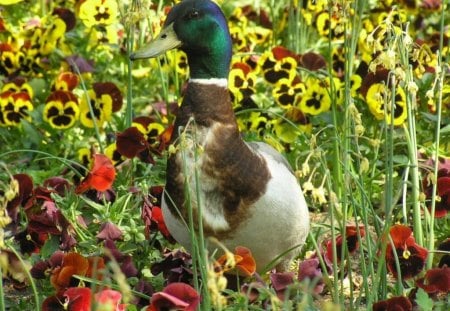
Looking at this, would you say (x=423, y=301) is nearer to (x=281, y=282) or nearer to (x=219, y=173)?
(x=281, y=282)

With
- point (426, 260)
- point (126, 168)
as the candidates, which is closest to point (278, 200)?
point (426, 260)

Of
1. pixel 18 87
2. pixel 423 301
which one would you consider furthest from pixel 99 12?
pixel 423 301

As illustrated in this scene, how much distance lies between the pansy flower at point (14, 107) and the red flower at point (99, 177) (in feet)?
3.47

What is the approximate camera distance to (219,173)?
134 inches

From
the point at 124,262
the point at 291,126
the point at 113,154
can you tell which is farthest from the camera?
the point at 291,126

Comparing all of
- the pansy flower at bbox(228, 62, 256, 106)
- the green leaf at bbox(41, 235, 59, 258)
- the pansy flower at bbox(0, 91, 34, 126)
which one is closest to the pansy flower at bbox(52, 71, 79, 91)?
the pansy flower at bbox(0, 91, 34, 126)

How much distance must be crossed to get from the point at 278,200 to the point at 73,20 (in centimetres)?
220

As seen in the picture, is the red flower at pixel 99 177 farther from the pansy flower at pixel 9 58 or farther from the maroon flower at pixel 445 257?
the pansy flower at pixel 9 58

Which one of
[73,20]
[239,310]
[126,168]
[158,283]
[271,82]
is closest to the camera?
[239,310]

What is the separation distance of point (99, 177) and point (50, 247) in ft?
0.99

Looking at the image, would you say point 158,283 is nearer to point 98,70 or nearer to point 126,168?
point 126,168

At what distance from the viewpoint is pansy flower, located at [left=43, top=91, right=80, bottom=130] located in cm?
475

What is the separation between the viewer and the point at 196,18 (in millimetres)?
3582

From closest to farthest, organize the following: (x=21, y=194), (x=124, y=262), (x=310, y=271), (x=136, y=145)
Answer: (x=310, y=271), (x=124, y=262), (x=21, y=194), (x=136, y=145)
